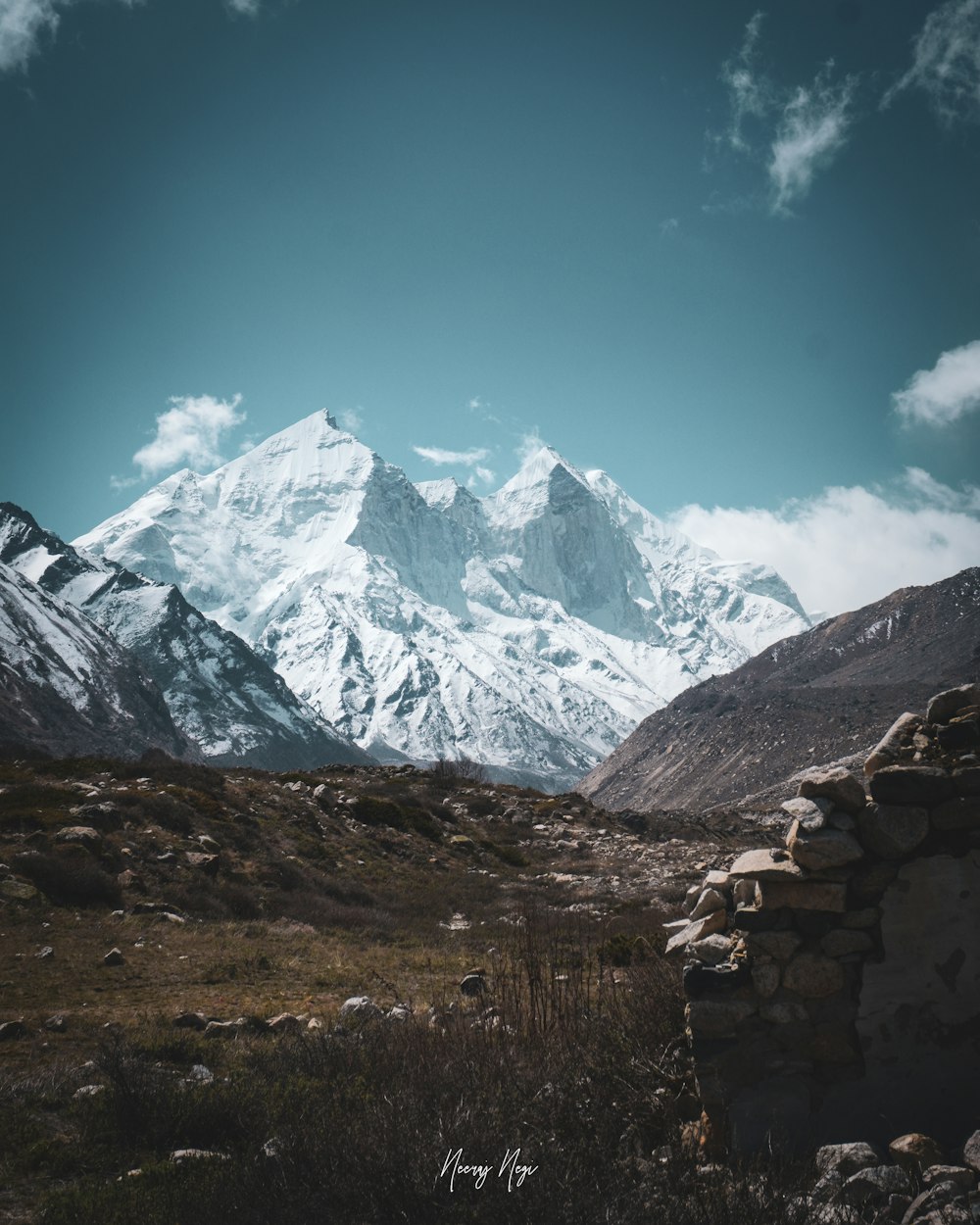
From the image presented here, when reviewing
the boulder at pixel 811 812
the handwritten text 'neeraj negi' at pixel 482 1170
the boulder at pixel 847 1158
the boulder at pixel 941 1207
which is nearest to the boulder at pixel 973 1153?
the boulder at pixel 941 1207

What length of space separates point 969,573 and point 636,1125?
Answer: 17579cm

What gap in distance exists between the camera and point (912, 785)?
237 inches

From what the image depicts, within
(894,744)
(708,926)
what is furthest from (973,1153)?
(894,744)

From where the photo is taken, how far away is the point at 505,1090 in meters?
5.93

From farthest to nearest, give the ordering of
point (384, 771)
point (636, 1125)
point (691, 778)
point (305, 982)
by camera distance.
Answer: point (691, 778) → point (384, 771) → point (305, 982) → point (636, 1125)

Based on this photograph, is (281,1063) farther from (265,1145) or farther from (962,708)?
(962,708)

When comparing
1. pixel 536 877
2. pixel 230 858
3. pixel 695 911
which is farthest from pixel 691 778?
pixel 695 911

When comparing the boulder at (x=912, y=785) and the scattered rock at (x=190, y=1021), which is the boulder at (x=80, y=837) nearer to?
the scattered rock at (x=190, y=1021)

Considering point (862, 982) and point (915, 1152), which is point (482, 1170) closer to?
point (915, 1152)

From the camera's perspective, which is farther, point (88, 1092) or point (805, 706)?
point (805, 706)

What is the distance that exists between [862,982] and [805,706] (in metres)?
131

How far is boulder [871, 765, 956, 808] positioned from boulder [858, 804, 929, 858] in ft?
0.24

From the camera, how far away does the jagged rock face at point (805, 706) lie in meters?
112

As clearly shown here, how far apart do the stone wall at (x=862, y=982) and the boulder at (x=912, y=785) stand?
1cm
